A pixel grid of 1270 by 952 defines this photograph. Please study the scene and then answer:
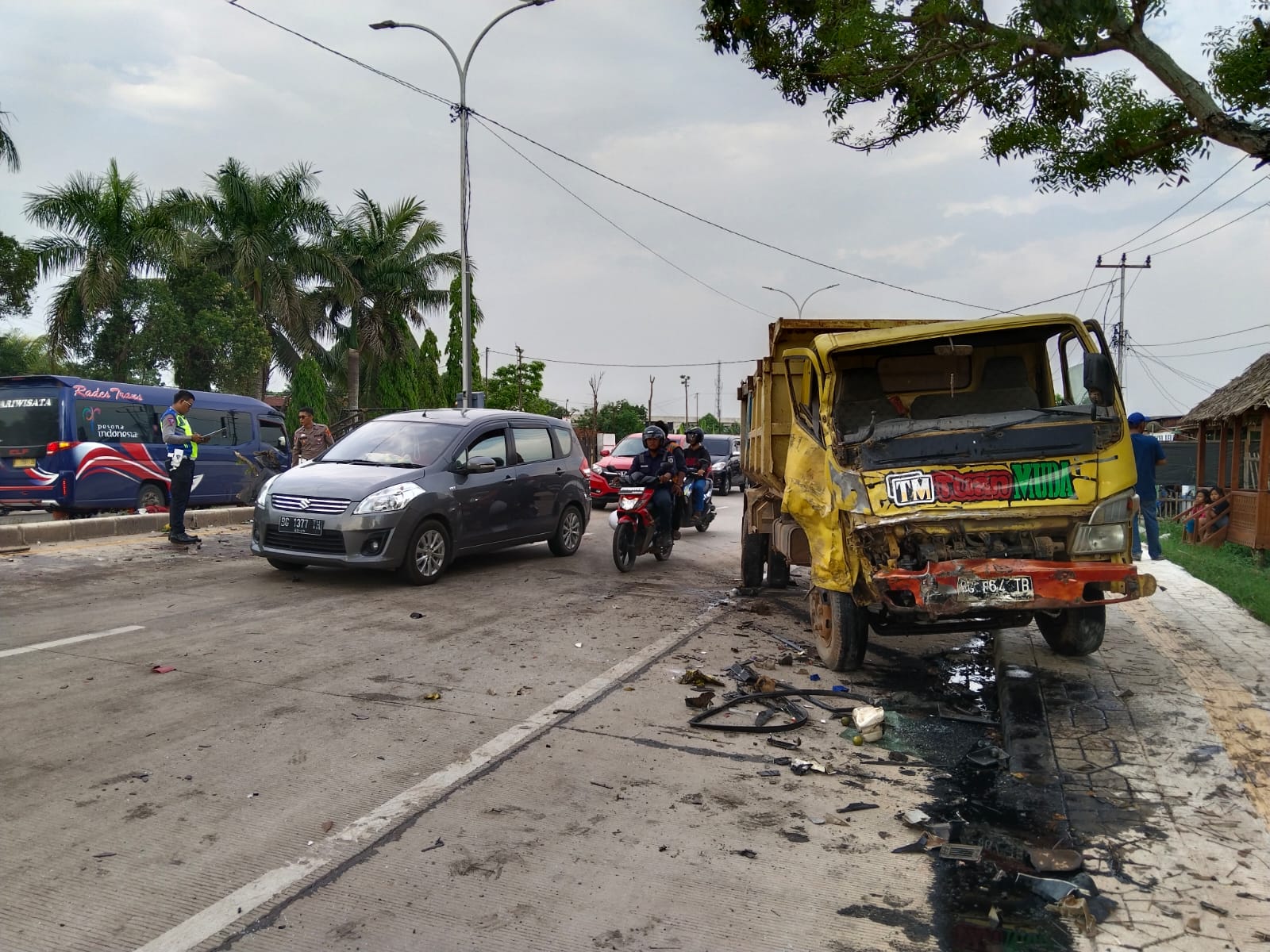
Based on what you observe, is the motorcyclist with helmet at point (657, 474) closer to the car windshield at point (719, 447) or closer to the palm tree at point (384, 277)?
the car windshield at point (719, 447)

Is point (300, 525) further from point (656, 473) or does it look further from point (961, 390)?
point (961, 390)

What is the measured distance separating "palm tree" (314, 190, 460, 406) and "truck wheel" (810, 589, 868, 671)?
115 ft

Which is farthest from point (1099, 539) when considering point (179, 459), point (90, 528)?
point (90, 528)

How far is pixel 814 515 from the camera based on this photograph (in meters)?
6.39

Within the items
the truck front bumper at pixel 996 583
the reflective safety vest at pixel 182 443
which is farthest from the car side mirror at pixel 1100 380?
the reflective safety vest at pixel 182 443

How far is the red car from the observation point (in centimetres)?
1966

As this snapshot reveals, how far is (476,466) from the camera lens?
10.3 meters

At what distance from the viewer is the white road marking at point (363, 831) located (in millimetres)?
3018

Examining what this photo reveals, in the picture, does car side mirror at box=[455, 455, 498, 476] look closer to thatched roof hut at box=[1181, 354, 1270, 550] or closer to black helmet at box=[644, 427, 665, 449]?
black helmet at box=[644, 427, 665, 449]

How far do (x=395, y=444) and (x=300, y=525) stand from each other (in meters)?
1.57

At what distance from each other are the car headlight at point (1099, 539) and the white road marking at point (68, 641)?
665 cm

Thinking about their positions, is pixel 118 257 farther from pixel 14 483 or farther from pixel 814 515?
pixel 814 515

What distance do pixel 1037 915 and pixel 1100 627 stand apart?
151 inches

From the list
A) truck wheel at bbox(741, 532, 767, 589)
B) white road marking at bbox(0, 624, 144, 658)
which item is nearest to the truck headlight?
truck wheel at bbox(741, 532, 767, 589)
